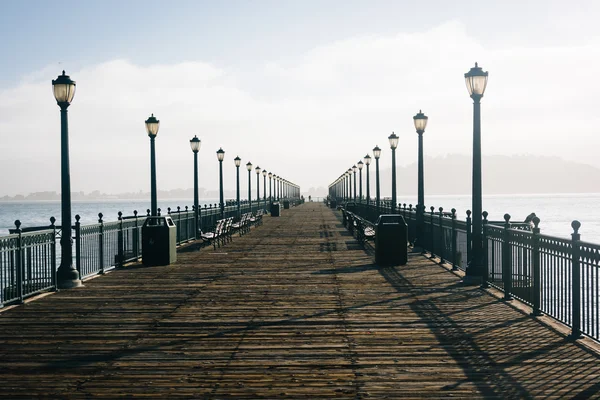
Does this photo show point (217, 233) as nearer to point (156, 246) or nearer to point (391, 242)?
point (156, 246)

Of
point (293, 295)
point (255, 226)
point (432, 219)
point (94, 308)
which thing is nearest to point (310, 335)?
Result: point (293, 295)

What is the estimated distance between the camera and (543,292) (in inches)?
386

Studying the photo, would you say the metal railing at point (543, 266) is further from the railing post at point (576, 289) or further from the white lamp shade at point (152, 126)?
the white lamp shade at point (152, 126)

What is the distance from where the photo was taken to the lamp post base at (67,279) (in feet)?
40.9

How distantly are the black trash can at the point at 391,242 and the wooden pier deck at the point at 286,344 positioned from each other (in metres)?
2.49

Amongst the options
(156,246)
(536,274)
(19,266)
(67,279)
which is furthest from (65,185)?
(536,274)

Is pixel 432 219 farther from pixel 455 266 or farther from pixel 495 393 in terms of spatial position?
pixel 495 393

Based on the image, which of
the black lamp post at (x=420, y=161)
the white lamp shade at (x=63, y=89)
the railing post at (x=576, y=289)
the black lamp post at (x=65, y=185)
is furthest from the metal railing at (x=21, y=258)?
the black lamp post at (x=420, y=161)

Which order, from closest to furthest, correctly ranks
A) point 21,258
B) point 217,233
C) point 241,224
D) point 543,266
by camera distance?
point 543,266 < point 21,258 < point 217,233 < point 241,224

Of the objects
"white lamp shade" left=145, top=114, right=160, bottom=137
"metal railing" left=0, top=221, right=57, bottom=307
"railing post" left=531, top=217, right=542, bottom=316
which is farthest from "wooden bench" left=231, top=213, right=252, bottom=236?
"railing post" left=531, top=217, right=542, bottom=316

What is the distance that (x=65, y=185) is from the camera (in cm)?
1298

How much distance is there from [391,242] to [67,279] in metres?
7.63

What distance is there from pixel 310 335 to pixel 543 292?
4.14 meters

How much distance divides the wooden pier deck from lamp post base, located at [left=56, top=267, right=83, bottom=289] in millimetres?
287
